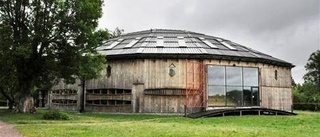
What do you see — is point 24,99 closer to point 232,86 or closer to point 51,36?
point 51,36

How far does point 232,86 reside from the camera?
33688 millimetres

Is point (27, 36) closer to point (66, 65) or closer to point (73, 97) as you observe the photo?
point (66, 65)

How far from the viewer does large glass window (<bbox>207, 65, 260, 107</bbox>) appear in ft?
109

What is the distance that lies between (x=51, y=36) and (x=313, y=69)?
64912mm

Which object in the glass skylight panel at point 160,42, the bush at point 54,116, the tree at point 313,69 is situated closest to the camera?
the bush at point 54,116

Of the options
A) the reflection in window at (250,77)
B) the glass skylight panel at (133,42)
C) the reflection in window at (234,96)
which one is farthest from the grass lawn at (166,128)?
the glass skylight panel at (133,42)

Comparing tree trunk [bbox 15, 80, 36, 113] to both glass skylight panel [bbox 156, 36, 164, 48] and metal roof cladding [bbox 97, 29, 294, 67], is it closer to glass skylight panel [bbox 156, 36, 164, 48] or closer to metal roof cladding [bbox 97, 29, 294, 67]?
metal roof cladding [bbox 97, 29, 294, 67]

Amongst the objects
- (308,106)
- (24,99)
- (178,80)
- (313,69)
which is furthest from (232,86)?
(313,69)

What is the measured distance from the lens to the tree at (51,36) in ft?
85.7

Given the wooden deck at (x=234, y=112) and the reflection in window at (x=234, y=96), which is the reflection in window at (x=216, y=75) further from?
the wooden deck at (x=234, y=112)

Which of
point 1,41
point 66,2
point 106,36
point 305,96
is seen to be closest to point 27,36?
point 1,41

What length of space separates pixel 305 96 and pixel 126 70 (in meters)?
38.4

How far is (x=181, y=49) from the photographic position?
34.1 m

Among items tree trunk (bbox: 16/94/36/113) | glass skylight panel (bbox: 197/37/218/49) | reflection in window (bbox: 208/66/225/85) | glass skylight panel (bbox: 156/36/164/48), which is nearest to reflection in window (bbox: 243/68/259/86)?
reflection in window (bbox: 208/66/225/85)
